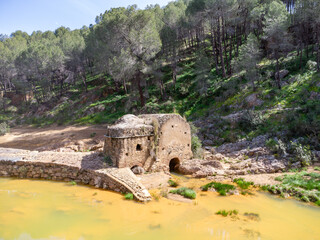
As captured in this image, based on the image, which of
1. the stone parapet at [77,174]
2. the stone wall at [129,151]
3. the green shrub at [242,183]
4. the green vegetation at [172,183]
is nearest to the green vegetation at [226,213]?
the stone parapet at [77,174]

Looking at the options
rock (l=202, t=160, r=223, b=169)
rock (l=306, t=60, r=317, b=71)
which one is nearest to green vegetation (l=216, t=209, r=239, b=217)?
rock (l=202, t=160, r=223, b=169)

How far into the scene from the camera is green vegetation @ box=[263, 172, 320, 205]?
1035 centimetres

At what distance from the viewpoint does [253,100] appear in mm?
21234

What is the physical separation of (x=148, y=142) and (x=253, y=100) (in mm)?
13026

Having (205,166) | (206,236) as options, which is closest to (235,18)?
(205,166)

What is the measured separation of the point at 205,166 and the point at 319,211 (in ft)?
20.8

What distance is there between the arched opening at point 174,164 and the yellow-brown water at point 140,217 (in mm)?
4132

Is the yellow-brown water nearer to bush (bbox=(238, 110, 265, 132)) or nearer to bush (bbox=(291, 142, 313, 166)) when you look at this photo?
bush (bbox=(291, 142, 313, 166))

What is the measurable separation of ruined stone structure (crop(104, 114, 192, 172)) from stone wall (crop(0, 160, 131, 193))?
4.11ft

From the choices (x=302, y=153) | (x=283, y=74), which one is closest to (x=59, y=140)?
(x=302, y=153)

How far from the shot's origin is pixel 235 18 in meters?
32.1

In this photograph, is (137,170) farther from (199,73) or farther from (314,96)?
(199,73)

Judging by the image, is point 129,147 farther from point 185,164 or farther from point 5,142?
point 5,142

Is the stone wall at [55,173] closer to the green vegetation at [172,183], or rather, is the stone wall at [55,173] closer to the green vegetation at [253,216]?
the green vegetation at [172,183]
